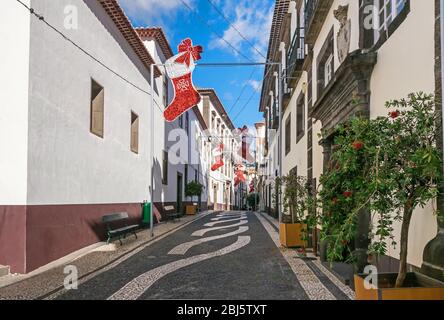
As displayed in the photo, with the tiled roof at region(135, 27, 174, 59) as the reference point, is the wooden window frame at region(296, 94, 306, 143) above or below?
below

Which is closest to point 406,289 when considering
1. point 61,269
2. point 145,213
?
point 61,269

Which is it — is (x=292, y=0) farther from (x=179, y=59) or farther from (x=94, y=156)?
(x=94, y=156)

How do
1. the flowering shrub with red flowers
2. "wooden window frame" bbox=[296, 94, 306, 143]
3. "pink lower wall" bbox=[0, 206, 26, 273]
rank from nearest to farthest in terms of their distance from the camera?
the flowering shrub with red flowers
"pink lower wall" bbox=[0, 206, 26, 273]
"wooden window frame" bbox=[296, 94, 306, 143]

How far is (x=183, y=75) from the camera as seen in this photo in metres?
13.3

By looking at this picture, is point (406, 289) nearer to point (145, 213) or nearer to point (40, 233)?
point (40, 233)

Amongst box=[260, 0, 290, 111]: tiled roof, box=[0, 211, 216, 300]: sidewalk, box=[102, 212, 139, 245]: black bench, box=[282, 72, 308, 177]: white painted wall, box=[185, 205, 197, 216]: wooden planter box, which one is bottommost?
box=[185, 205, 197, 216]: wooden planter box

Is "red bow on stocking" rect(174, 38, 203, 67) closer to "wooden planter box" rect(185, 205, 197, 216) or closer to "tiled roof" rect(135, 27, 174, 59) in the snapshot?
"tiled roof" rect(135, 27, 174, 59)

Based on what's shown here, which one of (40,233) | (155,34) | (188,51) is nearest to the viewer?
(40,233)

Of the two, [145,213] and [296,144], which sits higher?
[296,144]

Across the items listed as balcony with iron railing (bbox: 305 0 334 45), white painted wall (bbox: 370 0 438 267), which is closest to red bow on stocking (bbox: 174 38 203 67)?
balcony with iron railing (bbox: 305 0 334 45)

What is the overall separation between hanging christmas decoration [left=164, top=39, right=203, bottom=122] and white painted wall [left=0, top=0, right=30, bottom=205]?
6.38 meters

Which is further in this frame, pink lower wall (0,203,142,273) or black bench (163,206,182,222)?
black bench (163,206,182,222)

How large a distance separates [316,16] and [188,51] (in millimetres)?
4572

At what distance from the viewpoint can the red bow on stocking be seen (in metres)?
12.6
